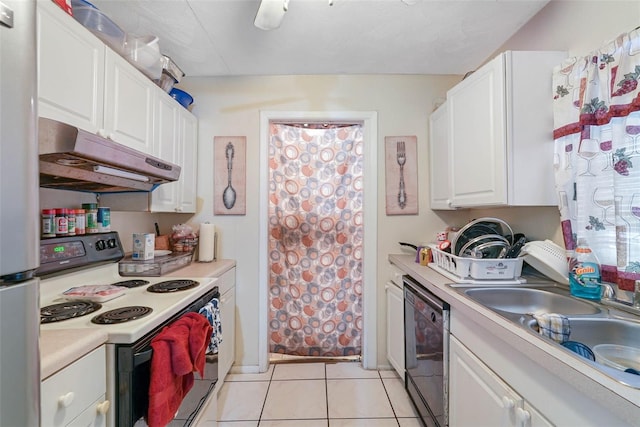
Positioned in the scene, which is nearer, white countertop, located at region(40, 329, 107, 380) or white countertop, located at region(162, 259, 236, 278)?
white countertop, located at region(40, 329, 107, 380)

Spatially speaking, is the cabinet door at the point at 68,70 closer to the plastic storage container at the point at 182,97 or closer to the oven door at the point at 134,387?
the plastic storage container at the point at 182,97

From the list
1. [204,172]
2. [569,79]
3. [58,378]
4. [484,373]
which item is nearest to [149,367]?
[58,378]

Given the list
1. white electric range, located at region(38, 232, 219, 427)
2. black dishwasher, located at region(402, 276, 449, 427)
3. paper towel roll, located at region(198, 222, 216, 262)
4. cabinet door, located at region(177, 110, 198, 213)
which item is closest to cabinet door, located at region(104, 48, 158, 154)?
cabinet door, located at region(177, 110, 198, 213)

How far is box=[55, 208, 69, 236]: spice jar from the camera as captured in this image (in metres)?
1.31

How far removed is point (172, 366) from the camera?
102 centimetres

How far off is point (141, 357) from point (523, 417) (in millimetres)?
1231

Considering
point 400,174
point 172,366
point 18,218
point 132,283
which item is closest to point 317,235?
point 400,174

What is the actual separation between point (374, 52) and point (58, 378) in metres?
2.31

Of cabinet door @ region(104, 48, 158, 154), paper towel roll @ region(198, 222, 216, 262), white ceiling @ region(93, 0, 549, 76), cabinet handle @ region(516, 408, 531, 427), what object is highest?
white ceiling @ region(93, 0, 549, 76)

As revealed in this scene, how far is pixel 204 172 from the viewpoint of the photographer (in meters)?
2.33

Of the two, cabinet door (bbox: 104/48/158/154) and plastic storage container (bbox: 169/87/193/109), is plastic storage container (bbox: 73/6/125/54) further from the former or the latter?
plastic storage container (bbox: 169/87/193/109)

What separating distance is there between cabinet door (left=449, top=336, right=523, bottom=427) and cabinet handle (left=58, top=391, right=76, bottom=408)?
1300 mm

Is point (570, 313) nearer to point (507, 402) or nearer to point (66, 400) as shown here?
point (507, 402)

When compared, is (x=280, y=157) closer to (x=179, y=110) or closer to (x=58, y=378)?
(x=179, y=110)
